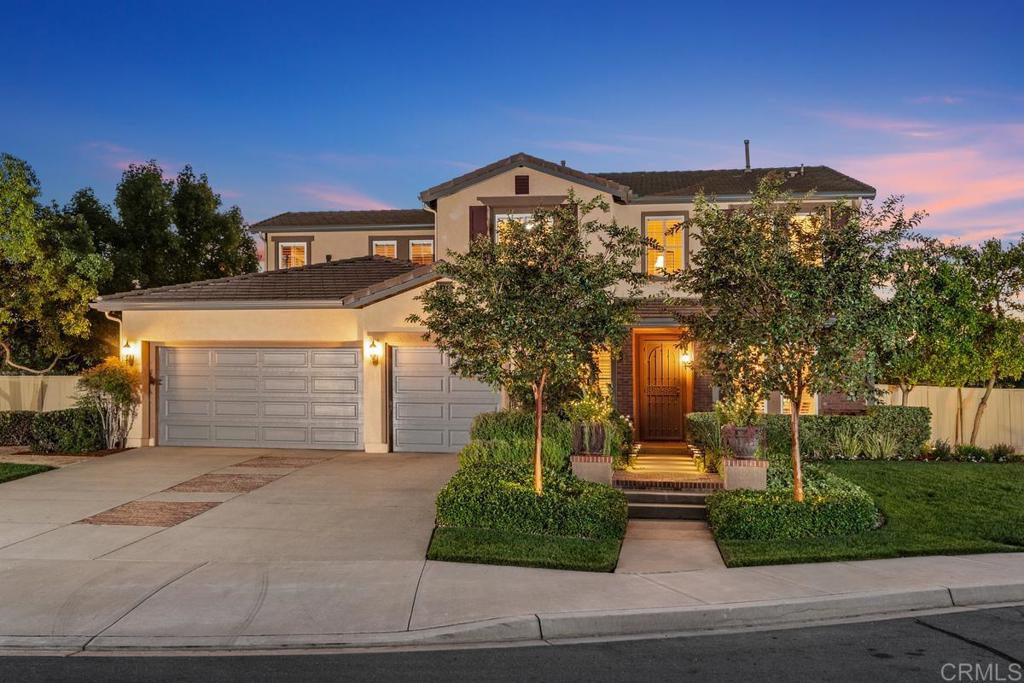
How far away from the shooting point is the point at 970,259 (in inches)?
635

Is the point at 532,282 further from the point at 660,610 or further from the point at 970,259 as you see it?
the point at 970,259

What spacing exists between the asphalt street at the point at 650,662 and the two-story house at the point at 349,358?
32.1 feet

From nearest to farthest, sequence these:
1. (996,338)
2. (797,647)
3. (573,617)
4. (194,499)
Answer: (797,647), (573,617), (194,499), (996,338)

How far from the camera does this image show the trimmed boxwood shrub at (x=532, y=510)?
30.4 feet

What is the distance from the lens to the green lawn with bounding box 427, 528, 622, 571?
26.6 ft

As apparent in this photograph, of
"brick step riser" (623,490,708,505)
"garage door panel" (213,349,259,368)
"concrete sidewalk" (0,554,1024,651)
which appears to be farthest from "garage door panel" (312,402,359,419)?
"concrete sidewalk" (0,554,1024,651)

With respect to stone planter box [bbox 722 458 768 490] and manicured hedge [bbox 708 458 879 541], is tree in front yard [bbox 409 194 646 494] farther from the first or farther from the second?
stone planter box [bbox 722 458 768 490]

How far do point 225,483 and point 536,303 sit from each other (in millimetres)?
6471

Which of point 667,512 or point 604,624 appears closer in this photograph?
point 604,624

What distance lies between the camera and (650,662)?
5.75 m

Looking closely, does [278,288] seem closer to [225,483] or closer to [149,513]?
[225,483]

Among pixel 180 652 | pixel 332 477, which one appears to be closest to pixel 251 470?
pixel 332 477

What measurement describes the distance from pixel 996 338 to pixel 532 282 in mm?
11236

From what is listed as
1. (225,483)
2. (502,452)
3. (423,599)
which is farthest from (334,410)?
(423,599)
